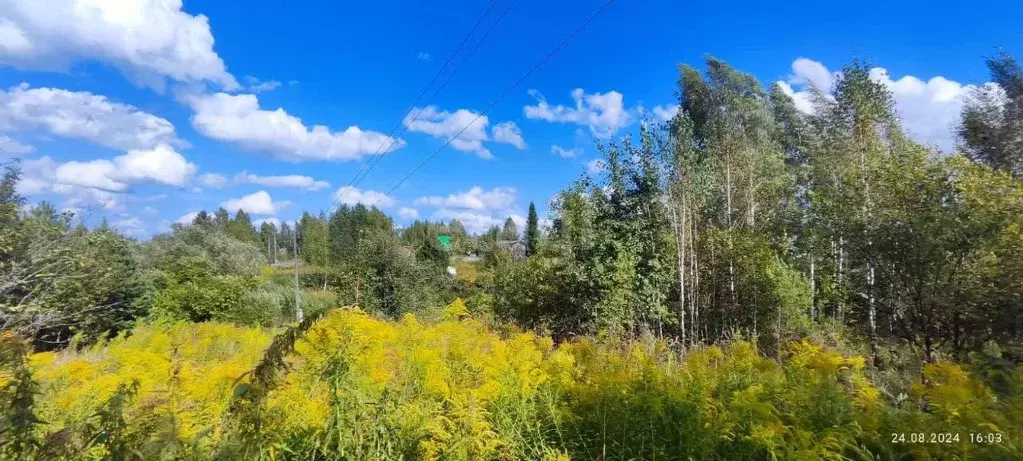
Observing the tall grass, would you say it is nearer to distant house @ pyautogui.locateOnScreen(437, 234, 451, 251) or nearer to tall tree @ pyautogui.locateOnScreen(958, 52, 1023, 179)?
tall tree @ pyautogui.locateOnScreen(958, 52, 1023, 179)

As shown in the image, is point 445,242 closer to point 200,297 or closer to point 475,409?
point 200,297

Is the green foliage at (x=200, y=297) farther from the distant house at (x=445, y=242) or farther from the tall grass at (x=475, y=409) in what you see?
the tall grass at (x=475, y=409)

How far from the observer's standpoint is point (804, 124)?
19.6 metres

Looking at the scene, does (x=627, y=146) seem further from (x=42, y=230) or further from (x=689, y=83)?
(x=42, y=230)

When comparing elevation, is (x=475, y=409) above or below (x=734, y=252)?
below

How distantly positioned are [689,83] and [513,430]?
1854 cm

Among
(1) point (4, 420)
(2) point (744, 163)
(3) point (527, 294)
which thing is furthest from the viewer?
(2) point (744, 163)

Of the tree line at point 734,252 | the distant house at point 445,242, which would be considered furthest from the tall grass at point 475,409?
the distant house at point 445,242

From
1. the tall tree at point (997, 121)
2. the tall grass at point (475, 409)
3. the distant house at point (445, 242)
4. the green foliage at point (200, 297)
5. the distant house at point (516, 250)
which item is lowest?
the green foliage at point (200, 297)

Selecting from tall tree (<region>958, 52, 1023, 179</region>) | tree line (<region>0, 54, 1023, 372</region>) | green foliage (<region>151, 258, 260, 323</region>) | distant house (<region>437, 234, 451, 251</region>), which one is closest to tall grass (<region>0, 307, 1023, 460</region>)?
tree line (<region>0, 54, 1023, 372</region>)

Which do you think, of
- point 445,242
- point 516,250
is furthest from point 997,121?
point 445,242

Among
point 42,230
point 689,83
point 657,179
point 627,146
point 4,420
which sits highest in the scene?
point 689,83

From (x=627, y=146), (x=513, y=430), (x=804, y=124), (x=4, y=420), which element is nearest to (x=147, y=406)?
(x=4, y=420)
